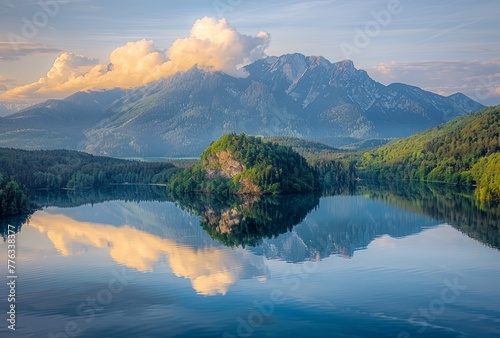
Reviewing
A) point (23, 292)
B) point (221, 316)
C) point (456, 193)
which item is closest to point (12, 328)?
point (23, 292)

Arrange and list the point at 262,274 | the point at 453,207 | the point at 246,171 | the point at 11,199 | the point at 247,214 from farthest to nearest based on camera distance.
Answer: the point at 246,171
the point at 453,207
the point at 247,214
the point at 11,199
the point at 262,274

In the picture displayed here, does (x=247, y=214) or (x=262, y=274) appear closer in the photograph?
(x=262, y=274)

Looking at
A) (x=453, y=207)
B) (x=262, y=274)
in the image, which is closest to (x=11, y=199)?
(x=262, y=274)

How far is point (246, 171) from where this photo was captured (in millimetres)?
116875

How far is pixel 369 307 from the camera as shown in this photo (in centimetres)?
3381

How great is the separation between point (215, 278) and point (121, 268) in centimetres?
812

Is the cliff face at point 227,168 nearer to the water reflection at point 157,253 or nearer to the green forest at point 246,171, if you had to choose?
the green forest at point 246,171

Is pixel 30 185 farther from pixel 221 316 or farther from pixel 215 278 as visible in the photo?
pixel 221 316

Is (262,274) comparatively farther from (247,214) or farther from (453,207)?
(453,207)

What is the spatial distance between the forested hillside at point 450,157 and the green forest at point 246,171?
29.5 meters

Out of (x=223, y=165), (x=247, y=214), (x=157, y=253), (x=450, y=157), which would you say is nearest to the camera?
(x=157, y=253)

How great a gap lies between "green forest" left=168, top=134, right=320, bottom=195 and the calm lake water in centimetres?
3225

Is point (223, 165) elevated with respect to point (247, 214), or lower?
elevated

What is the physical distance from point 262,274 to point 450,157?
103636 millimetres
